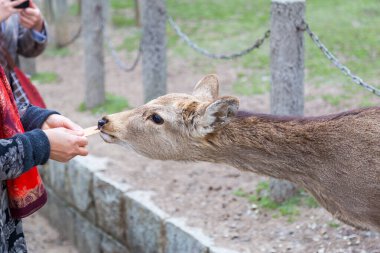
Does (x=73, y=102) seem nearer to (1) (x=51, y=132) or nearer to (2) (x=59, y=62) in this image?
(2) (x=59, y=62)

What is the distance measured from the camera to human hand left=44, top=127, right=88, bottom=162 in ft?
9.48

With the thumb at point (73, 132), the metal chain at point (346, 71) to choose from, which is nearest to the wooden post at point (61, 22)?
the metal chain at point (346, 71)

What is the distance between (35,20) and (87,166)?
186 centimetres


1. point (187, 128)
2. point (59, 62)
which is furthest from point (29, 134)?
point (59, 62)

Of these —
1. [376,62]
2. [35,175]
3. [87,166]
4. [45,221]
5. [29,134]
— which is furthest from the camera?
[376,62]

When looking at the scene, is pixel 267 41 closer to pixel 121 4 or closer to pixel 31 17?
pixel 31 17

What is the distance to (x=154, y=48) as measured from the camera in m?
6.84

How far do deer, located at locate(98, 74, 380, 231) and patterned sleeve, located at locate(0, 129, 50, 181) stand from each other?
115 centimetres

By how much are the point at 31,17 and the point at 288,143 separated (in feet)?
6.83

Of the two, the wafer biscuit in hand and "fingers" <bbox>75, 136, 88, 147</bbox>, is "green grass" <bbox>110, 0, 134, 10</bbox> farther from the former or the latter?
"fingers" <bbox>75, 136, 88, 147</bbox>

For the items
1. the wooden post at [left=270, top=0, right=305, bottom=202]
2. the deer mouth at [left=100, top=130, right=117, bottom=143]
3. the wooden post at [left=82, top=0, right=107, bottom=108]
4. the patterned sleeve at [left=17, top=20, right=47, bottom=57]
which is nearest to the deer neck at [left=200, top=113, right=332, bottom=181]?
the deer mouth at [left=100, top=130, right=117, bottom=143]

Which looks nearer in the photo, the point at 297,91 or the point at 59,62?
the point at 297,91

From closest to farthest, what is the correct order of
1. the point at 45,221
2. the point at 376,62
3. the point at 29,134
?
1. the point at 29,134
2. the point at 45,221
3. the point at 376,62

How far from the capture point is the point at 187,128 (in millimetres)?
4027
